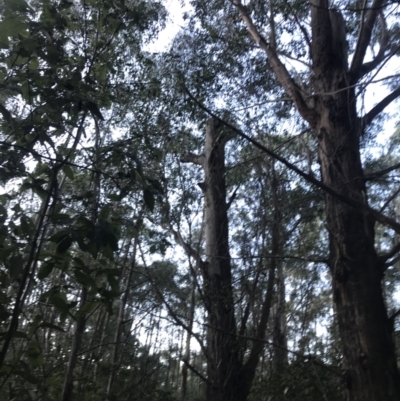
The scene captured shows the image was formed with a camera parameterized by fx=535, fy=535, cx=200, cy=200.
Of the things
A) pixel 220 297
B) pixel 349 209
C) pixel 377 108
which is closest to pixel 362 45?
pixel 377 108

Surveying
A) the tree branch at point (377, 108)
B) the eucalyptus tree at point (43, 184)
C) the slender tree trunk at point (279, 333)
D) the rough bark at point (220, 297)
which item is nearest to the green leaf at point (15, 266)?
the eucalyptus tree at point (43, 184)

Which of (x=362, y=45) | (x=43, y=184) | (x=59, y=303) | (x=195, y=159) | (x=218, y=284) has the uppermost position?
(x=195, y=159)

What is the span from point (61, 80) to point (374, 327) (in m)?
2.96

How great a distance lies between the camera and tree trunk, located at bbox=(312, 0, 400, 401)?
4.08m

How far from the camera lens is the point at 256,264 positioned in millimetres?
6828

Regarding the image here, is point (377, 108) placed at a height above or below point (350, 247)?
above

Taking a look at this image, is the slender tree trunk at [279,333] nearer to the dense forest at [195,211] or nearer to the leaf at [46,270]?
the dense forest at [195,211]

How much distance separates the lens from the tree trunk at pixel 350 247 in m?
4.08

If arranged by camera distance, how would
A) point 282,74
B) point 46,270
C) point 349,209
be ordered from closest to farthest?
point 46,270 → point 349,209 → point 282,74

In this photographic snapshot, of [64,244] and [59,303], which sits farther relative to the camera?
[59,303]

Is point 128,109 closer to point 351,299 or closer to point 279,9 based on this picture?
point 279,9

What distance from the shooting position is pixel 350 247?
4.57 metres

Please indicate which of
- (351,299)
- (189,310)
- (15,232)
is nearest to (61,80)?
(15,232)

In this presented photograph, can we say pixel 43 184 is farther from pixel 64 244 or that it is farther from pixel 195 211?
pixel 195 211
